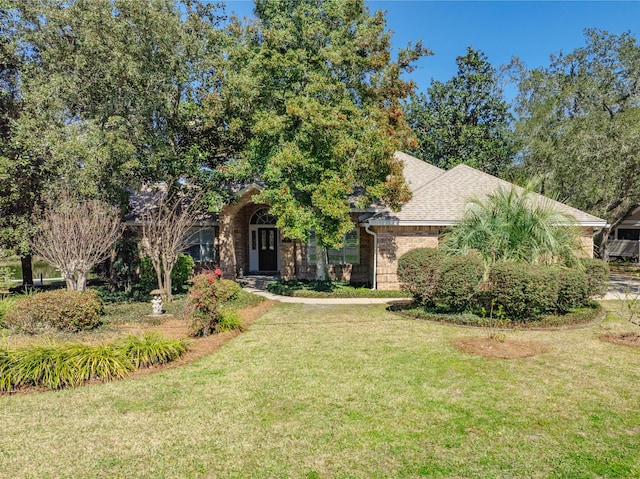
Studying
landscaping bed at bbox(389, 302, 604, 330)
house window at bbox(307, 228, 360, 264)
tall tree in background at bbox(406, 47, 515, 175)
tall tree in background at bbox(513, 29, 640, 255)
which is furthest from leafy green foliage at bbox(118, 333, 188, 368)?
tall tree in background at bbox(406, 47, 515, 175)

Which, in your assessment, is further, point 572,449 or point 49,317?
point 49,317

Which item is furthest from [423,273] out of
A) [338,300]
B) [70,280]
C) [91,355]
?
[70,280]

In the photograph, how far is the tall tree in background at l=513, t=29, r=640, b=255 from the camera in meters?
19.8

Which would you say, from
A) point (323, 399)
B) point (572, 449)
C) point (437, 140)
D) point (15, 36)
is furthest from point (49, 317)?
point (437, 140)

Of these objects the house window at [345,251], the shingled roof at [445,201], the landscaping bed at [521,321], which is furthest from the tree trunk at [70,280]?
the shingled roof at [445,201]

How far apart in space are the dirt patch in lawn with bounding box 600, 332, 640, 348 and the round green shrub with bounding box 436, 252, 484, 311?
2936 mm

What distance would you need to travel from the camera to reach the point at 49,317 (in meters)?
9.84

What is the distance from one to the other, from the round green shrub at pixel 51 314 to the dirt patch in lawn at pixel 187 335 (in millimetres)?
1061

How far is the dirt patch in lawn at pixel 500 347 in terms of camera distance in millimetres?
7836

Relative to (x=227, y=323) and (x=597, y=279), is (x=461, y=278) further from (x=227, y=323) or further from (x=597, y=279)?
(x=227, y=323)

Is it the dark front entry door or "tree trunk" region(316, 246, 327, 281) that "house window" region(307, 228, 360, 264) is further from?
the dark front entry door

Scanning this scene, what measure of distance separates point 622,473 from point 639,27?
2909 centimetres

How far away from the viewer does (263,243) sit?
21984 mm

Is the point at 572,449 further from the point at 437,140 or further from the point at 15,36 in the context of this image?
the point at 437,140
